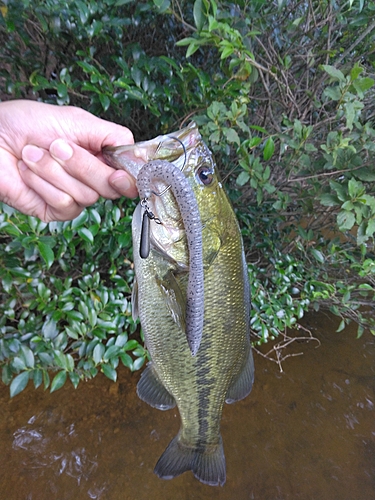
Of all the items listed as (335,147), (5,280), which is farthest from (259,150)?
(5,280)

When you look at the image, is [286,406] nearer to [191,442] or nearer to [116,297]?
[191,442]

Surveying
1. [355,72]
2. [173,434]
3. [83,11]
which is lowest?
[173,434]

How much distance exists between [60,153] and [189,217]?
0.48 m

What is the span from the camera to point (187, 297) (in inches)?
38.3

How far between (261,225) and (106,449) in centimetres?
202

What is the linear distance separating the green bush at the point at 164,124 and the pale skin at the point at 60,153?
0.92 ft

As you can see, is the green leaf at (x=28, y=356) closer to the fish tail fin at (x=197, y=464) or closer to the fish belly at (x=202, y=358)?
the fish belly at (x=202, y=358)

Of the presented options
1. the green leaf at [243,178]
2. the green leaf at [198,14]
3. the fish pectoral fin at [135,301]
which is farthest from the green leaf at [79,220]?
the green leaf at [198,14]

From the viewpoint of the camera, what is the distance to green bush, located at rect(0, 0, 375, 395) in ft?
4.57

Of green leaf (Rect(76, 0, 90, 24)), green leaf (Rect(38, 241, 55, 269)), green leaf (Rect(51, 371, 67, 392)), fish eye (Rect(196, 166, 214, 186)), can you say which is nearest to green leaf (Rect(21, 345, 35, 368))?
green leaf (Rect(51, 371, 67, 392))

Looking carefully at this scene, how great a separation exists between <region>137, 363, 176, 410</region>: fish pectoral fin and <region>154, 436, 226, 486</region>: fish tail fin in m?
0.30

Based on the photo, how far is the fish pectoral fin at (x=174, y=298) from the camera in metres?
1.01

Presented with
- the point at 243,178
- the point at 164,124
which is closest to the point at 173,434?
the point at 243,178

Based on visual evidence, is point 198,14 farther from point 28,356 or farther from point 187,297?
point 28,356
